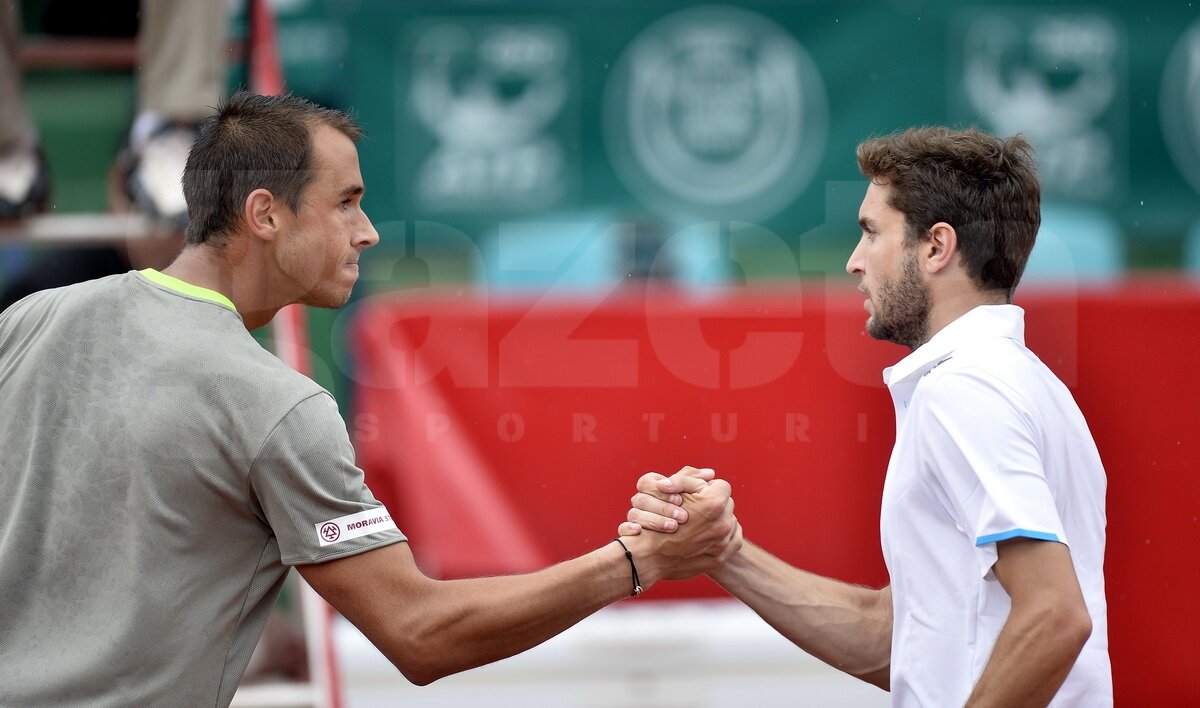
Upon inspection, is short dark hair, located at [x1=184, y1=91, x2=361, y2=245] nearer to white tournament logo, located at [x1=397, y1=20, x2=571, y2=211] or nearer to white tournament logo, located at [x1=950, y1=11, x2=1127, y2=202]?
white tournament logo, located at [x1=397, y1=20, x2=571, y2=211]

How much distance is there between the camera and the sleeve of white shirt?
2.07 m

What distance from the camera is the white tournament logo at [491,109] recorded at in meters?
5.91

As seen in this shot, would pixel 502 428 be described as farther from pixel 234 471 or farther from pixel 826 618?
pixel 234 471

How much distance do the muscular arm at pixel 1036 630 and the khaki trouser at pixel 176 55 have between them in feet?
11.4

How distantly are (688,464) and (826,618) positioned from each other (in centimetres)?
69

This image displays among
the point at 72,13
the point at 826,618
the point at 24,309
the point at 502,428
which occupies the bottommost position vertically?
the point at 826,618

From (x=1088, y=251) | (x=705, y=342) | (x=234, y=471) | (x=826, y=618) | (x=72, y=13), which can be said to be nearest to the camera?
(x=234, y=471)

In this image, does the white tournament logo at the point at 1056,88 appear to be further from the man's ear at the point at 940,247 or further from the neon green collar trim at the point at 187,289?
the neon green collar trim at the point at 187,289

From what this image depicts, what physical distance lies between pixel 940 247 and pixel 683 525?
759mm

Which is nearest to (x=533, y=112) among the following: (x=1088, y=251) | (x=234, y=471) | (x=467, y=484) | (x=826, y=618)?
(x=1088, y=251)

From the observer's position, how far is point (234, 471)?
7.06 ft

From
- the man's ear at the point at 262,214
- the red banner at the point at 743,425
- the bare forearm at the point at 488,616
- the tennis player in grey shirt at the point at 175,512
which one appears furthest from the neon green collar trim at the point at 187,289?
the red banner at the point at 743,425

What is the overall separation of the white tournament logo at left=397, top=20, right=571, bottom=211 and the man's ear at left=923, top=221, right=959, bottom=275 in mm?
3555

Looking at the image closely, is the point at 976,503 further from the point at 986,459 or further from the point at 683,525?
the point at 683,525
